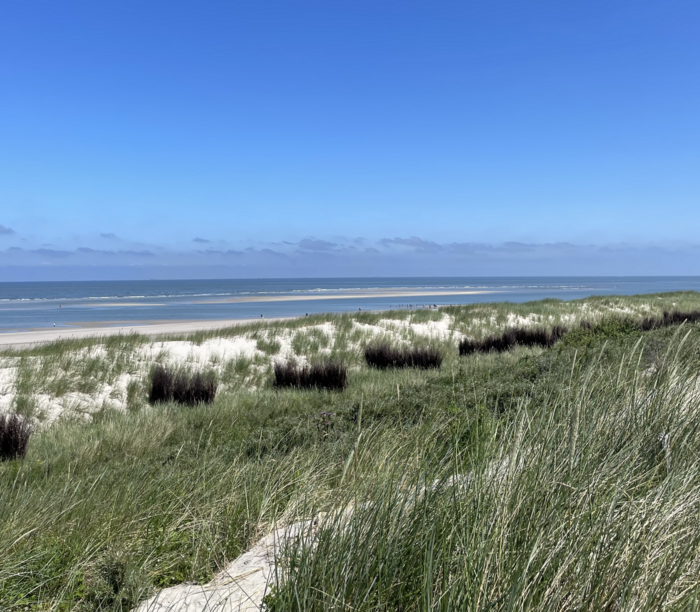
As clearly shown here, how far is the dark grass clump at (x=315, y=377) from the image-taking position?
35.4 ft

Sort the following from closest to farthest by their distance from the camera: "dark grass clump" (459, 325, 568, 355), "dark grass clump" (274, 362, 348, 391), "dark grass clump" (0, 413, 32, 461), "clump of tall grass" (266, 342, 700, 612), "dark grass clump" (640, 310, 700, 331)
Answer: "clump of tall grass" (266, 342, 700, 612)
"dark grass clump" (0, 413, 32, 461)
"dark grass clump" (274, 362, 348, 391)
"dark grass clump" (459, 325, 568, 355)
"dark grass clump" (640, 310, 700, 331)

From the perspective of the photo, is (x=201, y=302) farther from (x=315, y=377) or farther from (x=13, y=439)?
(x=13, y=439)

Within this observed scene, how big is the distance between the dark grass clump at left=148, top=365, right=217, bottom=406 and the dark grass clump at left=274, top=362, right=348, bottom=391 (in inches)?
59.3

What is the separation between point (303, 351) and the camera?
15273mm

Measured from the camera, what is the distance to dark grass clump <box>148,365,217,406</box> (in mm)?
9867

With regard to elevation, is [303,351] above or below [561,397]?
below

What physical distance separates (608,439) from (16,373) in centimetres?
1124

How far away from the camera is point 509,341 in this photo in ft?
53.3

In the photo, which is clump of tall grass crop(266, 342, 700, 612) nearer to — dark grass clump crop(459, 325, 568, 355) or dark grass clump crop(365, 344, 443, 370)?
dark grass clump crop(365, 344, 443, 370)

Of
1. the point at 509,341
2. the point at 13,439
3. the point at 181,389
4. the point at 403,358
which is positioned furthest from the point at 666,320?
the point at 13,439

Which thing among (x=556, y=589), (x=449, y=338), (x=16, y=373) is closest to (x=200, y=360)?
(x=16, y=373)

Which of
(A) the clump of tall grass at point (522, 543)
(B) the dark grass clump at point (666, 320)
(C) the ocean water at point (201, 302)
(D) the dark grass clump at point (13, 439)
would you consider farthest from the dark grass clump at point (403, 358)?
(C) the ocean water at point (201, 302)

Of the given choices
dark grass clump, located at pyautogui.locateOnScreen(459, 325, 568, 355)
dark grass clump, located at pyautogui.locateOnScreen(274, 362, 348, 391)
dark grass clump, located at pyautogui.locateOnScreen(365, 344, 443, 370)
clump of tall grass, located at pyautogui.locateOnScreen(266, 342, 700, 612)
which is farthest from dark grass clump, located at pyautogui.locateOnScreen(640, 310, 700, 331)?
clump of tall grass, located at pyautogui.locateOnScreen(266, 342, 700, 612)

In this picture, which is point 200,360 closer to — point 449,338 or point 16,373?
point 16,373
